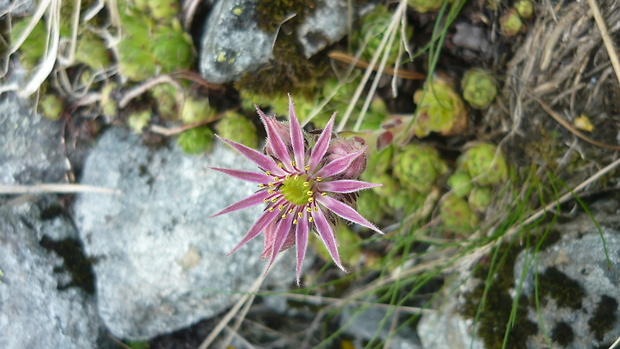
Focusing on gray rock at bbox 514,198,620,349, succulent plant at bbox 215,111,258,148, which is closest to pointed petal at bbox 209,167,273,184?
succulent plant at bbox 215,111,258,148

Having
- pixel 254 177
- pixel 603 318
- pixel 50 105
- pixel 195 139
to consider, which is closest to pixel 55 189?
pixel 50 105

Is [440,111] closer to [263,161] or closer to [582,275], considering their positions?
[582,275]

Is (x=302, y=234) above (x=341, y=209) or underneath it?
underneath

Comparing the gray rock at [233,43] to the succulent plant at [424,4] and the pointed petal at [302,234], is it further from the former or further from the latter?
the pointed petal at [302,234]

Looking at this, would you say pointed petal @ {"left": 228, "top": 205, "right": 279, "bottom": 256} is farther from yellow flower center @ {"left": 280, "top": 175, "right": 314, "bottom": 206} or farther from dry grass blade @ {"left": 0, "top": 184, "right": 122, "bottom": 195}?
dry grass blade @ {"left": 0, "top": 184, "right": 122, "bottom": 195}

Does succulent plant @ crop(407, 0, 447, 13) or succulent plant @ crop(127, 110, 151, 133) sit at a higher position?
succulent plant @ crop(407, 0, 447, 13)

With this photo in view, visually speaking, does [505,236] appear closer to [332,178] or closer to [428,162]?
[428,162]

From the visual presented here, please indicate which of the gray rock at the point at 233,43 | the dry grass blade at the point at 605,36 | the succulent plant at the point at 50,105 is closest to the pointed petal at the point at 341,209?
the gray rock at the point at 233,43
